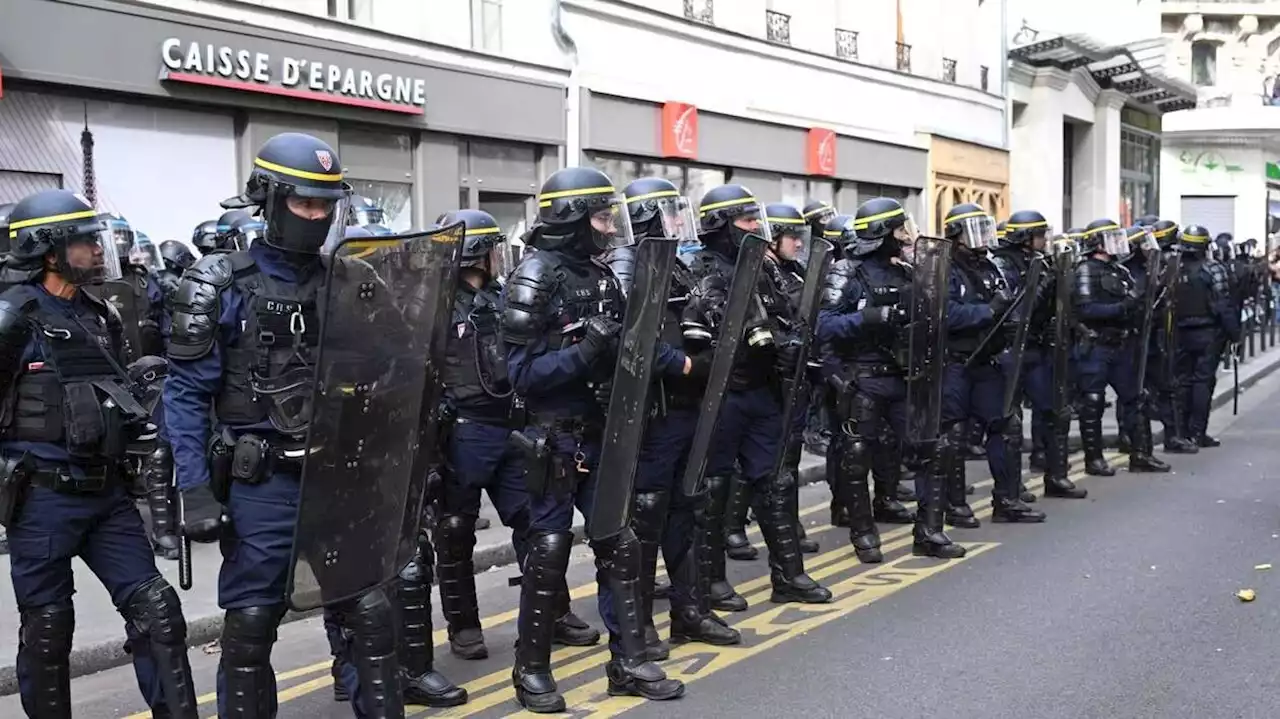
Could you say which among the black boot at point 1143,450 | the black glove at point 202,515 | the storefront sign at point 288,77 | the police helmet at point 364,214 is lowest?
the black boot at point 1143,450

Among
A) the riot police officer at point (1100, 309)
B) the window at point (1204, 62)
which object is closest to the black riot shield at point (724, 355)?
the riot police officer at point (1100, 309)

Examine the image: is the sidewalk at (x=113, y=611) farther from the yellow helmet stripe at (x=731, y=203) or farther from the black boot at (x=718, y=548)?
the yellow helmet stripe at (x=731, y=203)

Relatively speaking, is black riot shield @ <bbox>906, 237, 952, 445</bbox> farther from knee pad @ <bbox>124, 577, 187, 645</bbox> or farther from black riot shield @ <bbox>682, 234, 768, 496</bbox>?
knee pad @ <bbox>124, 577, 187, 645</bbox>

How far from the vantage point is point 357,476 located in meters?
3.91

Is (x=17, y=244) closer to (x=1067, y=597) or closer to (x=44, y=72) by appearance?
(x=1067, y=597)

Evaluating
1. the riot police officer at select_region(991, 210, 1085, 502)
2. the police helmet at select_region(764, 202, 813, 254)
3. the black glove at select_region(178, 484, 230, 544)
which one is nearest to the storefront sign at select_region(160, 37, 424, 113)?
the police helmet at select_region(764, 202, 813, 254)

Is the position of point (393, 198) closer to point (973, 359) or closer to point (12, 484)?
point (973, 359)

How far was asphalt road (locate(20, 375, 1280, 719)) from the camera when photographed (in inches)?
203

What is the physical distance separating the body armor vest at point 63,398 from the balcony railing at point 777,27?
16.0 meters

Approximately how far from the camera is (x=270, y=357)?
4.04 metres

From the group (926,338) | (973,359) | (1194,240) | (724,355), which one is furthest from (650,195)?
(1194,240)

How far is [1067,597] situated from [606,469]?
2.79 m

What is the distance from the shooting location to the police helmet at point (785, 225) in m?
7.02

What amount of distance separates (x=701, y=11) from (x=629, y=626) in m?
14.1
